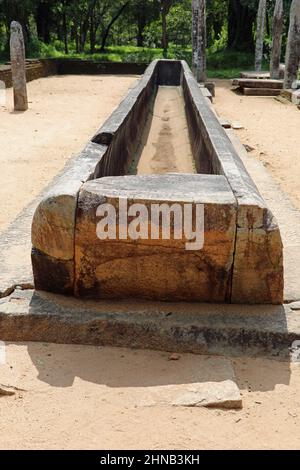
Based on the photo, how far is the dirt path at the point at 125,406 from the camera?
75.8 inches

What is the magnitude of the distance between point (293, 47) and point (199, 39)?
9.85 feet

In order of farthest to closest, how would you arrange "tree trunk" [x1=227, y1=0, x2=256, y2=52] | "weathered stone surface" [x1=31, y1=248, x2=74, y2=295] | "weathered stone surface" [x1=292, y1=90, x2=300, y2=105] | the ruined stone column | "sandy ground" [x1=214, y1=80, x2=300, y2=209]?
1. "tree trunk" [x1=227, y1=0, x2=256, y2=52]
2. "weathered stone surface" [x1=292, y1=90, x2=300, y2=105]
3. the ruined stone column
4. "sandy ground" [x1=214, y1=80, x2=300, y2=209]
5. "weathered stone surface" [x1=31, y1=248, x2=74, y2=295]

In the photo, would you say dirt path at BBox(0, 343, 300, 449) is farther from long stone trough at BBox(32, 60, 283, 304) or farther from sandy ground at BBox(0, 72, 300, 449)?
long stone trough at BBox(32, 60, 283, 304)

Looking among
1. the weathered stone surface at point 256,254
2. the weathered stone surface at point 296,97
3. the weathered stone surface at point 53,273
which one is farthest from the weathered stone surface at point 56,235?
the weathered stone surface at point 296,97

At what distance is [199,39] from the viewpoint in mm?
14570

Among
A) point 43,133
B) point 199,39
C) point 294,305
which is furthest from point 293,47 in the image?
point 294,305

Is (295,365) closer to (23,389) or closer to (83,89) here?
(23,389)

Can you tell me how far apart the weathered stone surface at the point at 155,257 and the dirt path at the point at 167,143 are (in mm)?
2875

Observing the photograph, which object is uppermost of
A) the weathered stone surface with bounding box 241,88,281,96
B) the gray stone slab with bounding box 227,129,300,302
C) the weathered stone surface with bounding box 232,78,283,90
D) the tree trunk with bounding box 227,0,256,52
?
the tree trunk with bounding box 227,0,256,52

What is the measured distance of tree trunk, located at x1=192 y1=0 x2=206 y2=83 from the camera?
557 inches

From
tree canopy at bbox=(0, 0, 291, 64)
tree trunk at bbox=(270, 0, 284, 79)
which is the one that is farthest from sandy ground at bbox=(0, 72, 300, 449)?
tree canopy at bbox=(0, 0, 291, 64)

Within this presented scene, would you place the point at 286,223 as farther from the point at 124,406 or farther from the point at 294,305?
the point at 124,406

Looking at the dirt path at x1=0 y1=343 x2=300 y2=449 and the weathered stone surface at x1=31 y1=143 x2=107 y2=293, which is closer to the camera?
the dirt path at x1=0 y1=343 x2=300 y2=449

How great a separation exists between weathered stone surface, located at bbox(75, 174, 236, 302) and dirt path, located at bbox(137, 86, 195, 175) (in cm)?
288
